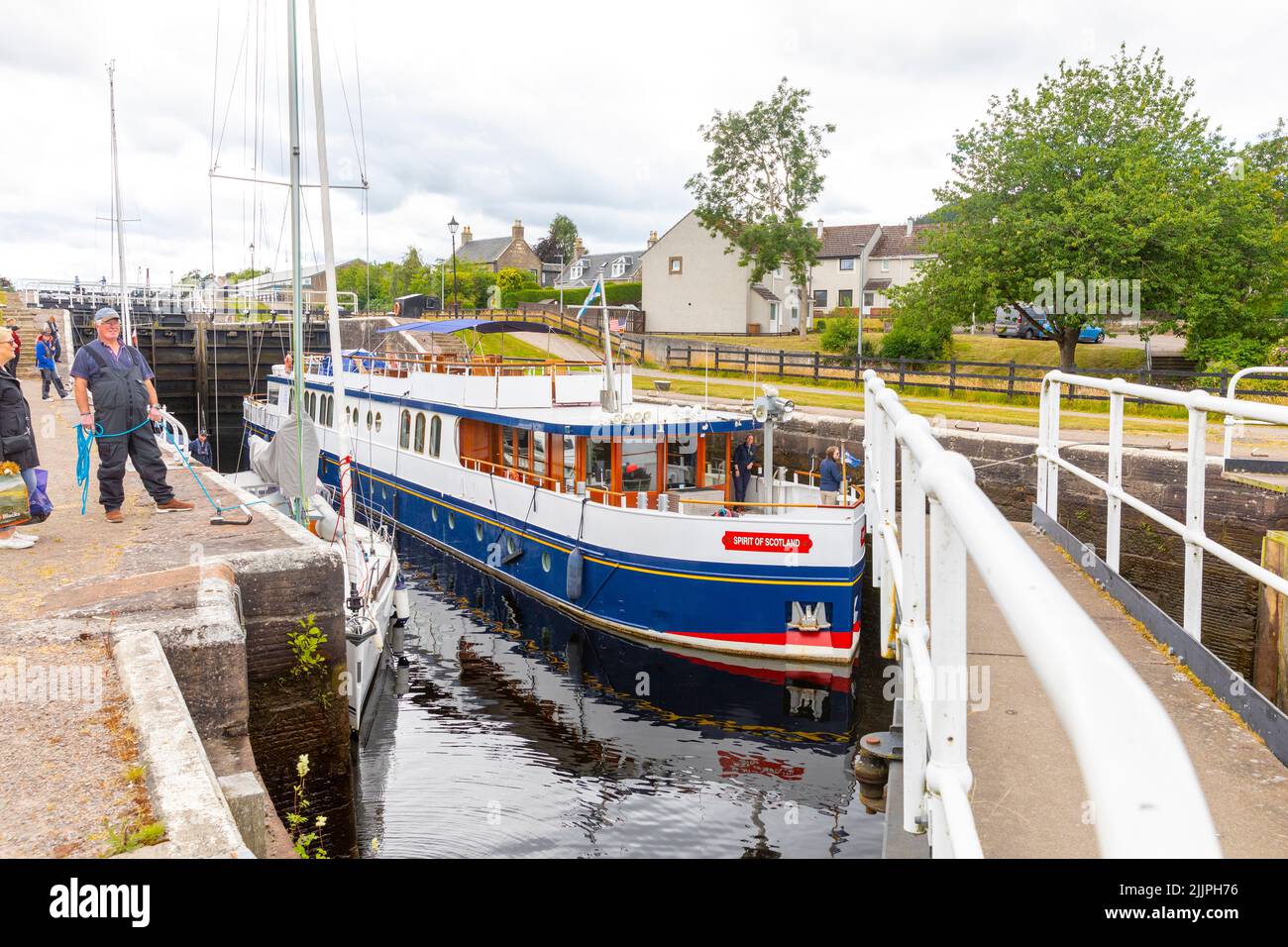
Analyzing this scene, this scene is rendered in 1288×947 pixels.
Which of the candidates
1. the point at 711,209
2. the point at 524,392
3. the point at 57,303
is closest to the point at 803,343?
the point at 711,209

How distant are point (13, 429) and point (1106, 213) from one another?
27.6m

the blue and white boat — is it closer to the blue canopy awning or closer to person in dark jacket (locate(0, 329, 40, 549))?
the blue canopy awning

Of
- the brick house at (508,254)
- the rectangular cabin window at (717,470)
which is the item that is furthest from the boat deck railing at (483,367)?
the brick house at (508,254)

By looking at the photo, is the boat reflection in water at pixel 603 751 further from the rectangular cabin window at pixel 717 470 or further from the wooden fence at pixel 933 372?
the wooden fence at pixel 933 372

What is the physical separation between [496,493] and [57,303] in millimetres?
42183

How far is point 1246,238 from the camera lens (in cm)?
2712

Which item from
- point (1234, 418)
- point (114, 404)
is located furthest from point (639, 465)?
point (1234, 418)

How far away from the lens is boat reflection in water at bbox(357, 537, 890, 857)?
30.6ft

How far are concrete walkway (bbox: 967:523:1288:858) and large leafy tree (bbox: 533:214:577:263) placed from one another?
89287mm

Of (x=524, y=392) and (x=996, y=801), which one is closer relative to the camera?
(x=996, y=801)

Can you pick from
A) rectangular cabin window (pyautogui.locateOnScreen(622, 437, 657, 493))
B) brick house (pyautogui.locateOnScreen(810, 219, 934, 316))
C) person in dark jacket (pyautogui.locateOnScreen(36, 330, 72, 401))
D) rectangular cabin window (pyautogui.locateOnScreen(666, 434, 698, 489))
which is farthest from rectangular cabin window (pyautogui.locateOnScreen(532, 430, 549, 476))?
brick house (pyautogui.locateOnScreen(810, 219, 934, 316))

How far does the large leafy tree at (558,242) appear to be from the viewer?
93438mm

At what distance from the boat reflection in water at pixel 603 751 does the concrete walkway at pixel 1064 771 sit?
5734mm
